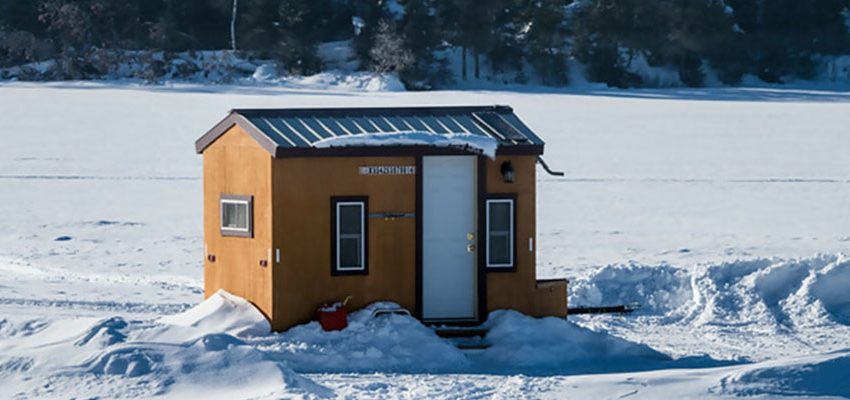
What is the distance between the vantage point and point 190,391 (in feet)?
45.8

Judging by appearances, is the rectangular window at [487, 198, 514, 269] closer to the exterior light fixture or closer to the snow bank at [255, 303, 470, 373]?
the exterior light fixture

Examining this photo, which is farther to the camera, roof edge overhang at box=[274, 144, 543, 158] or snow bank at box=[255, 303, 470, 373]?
roof edge overhang at box=[274, 144, 543, 158]

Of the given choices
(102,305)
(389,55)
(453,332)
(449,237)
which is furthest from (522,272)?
(389,55)

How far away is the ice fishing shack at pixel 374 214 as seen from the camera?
650 inches

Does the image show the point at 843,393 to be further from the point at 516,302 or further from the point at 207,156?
the point at 207,156

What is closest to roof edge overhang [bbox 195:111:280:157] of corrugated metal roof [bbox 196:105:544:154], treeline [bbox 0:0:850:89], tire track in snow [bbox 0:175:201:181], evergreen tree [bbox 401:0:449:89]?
corrugated metal roof [bbox 196:105:544:154]

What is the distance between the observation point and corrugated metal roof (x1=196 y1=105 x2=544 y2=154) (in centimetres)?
1678

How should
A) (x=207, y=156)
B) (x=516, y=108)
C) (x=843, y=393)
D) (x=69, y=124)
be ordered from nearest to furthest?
(x=843, y=393)
(x=207, y=156)
(x=69, y=124)
(x=516, y=108)

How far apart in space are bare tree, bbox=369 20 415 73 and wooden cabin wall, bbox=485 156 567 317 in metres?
36.1

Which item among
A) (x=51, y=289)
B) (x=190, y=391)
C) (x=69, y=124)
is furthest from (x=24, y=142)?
(x=190, y=391)

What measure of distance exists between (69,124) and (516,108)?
11275 millimetres

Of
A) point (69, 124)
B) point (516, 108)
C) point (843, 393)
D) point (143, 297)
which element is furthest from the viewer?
point (516, 108)

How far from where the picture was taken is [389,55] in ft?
175

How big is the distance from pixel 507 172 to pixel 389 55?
3655 centimetres
